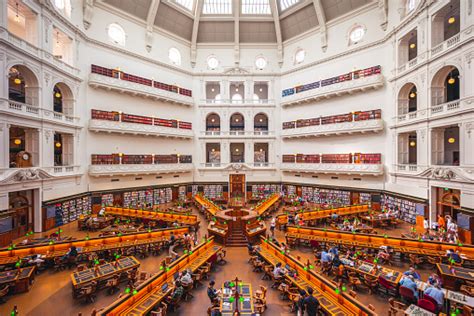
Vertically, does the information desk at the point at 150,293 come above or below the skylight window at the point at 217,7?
below

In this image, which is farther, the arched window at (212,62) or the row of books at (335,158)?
the arched window at (212,62)

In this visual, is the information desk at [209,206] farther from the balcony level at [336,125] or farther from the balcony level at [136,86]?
the balcony level at [336,125]

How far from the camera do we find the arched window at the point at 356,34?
2083 cm

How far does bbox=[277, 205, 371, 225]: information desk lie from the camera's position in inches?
635

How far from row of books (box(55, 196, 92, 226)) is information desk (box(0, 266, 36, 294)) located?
837 cm

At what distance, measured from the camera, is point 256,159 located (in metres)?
28.4

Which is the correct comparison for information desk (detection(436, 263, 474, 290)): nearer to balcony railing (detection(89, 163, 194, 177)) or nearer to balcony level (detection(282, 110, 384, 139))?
balcony level (detection(282, 110, 384, 139))

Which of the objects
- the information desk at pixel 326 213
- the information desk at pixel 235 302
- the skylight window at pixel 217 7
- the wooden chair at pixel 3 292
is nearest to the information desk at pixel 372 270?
the information desk at pixel 235 302

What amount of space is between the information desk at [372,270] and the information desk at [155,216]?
9.42 m

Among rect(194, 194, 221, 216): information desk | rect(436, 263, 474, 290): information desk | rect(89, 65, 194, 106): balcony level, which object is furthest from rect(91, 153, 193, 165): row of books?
rect(436, 263, 474, 290): information desk

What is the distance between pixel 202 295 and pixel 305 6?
26.6 meters

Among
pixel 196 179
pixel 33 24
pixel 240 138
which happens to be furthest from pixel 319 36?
pixel 33 24

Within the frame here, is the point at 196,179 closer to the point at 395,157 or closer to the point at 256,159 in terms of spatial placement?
the point at 256,159

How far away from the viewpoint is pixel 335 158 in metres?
21.6
